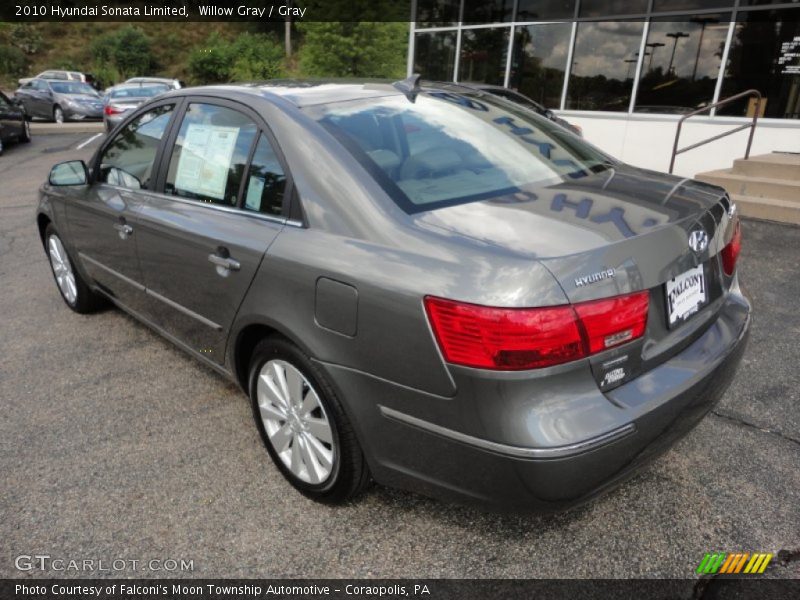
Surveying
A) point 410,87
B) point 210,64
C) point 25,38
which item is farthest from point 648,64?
point 25,38

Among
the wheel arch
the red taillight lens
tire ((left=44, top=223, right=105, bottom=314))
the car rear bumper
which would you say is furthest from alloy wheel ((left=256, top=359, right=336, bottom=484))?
tire ((left=44, top=223, right=105, bottom=314))

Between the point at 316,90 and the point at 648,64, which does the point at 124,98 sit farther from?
the point at 316,90

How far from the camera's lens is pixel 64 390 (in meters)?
3.33

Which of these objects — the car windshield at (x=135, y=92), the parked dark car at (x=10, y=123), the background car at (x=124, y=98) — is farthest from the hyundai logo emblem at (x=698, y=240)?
the car windshield at (x=135, y=92)

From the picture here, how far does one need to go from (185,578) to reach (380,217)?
1453 millimetres

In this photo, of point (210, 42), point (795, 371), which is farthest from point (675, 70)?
point (210, 42)

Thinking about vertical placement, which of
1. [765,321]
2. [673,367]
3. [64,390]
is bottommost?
[64,390]

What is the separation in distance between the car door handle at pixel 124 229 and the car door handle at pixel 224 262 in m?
0.94

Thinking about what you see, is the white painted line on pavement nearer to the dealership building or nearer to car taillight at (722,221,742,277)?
the dealership building

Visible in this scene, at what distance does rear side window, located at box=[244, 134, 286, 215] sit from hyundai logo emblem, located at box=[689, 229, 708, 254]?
150 cm

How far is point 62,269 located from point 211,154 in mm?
2469

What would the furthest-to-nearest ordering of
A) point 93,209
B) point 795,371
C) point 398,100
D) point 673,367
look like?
point 93,209 < point 795,371 < point 398,100 < point 673,367

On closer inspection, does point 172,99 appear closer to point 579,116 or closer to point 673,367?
point 673,367

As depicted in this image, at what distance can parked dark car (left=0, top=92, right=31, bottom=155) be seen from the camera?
44.9ft
